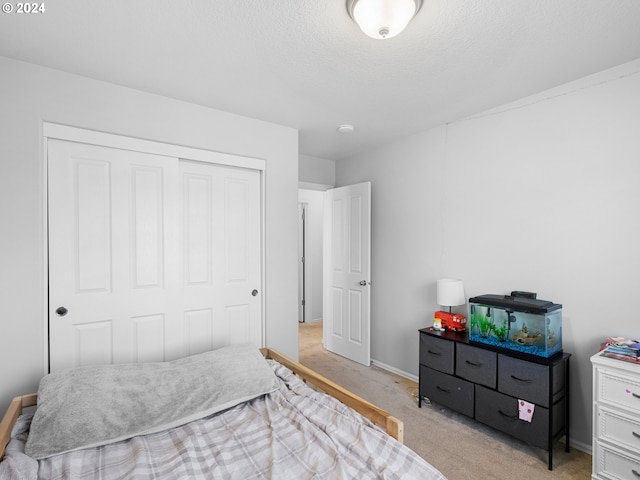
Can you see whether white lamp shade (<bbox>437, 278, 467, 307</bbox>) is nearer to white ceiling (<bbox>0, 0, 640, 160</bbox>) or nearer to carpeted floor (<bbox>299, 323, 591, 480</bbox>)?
carpeted floor (<bbox>299, 323, 591, 480</bbox>)

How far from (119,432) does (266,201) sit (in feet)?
6.54

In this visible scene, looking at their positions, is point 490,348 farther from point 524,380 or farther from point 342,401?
point 342,401

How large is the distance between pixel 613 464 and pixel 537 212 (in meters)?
1.61

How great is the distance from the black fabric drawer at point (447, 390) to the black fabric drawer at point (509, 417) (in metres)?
0.08

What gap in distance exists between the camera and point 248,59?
208 cm

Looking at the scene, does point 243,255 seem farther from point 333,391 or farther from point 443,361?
point 443,361

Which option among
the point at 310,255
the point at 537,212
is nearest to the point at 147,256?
the point at 537,212

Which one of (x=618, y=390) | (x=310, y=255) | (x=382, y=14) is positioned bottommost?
(x=618, y=390)

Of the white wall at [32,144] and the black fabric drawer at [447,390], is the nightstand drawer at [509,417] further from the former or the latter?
the white wall at [32,144]

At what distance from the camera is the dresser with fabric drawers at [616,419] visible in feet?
6.04

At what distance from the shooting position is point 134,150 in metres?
2.47

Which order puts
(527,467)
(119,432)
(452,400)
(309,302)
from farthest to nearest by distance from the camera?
(309,302)
(452,400)
(527,467)
(119,432)

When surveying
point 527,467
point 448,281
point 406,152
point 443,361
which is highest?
point 406,152

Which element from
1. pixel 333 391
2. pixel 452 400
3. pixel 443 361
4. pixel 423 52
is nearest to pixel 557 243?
pixel 443 361
